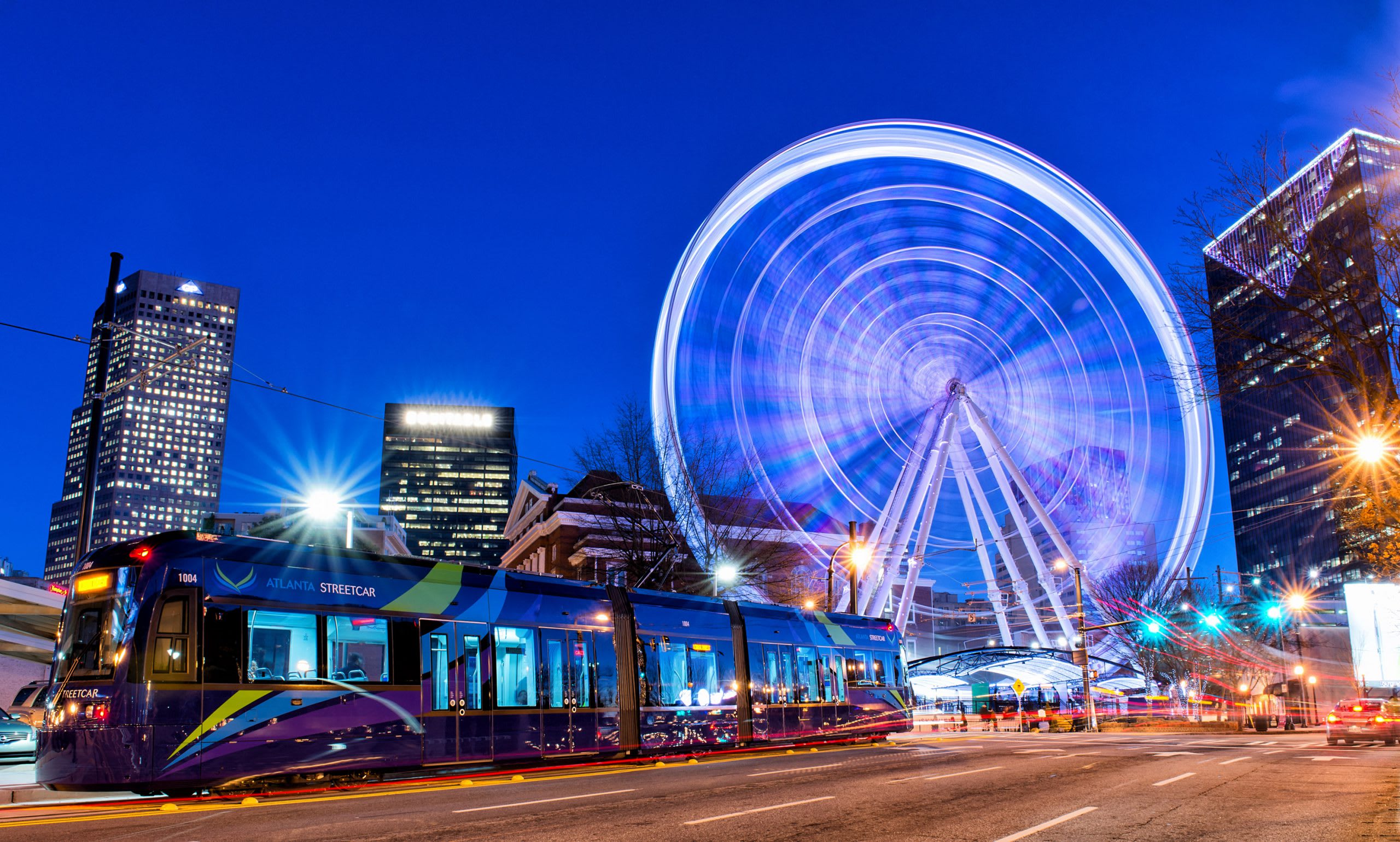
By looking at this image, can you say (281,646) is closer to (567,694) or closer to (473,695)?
(473,695)

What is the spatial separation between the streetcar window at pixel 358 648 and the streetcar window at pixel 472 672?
1.42 m

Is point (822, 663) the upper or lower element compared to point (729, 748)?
upper

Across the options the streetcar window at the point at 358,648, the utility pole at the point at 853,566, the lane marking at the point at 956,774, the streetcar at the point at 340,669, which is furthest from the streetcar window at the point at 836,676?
the streetcar window at the point at 358,648

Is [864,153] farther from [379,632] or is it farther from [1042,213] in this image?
[379,632]

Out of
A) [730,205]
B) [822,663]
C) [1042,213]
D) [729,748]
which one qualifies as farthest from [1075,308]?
[729,748]

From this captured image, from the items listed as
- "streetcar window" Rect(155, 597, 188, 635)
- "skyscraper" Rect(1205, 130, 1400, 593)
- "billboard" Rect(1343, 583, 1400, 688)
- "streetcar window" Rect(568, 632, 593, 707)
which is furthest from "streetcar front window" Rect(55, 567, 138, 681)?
"billboard" Rect(1343, 583, 1400, 688)

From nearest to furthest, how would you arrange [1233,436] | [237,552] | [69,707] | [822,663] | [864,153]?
→ [69,707]
[237,552]
[822,663]
[864,153]
[1233,436]

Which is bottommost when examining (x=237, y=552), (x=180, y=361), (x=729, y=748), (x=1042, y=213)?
(x=729, y=748)

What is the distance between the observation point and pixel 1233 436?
129250 mm

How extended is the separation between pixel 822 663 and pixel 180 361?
52.1ft

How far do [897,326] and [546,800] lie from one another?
27119mm

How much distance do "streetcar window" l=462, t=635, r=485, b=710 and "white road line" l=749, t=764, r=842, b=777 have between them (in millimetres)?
4457

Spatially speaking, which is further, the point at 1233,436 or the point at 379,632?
the point at 1233,436

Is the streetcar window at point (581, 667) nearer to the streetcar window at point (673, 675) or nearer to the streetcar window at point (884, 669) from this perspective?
the streetcar window at point (673, 675)
